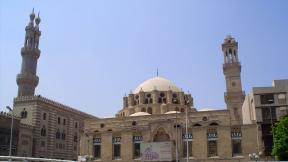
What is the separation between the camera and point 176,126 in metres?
47.5

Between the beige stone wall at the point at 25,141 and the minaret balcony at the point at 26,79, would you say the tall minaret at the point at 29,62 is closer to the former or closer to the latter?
the minaret balcony at the point at 26,79

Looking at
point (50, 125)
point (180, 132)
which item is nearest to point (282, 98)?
point (180, 132)

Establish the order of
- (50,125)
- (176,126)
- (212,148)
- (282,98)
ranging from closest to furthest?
(282,98)
(212,148)
(176,126)
(50,125)

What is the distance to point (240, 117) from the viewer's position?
54781 millimetres

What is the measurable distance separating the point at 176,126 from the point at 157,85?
18039 millimetres

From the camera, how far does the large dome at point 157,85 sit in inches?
2525

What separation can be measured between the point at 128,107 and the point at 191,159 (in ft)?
69.2

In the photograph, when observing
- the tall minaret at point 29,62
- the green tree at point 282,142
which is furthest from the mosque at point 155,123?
the green tree at point 282,142

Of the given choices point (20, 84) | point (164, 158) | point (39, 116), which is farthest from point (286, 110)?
point (20, 84)

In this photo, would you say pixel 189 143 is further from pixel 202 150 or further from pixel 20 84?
pixel 20 84

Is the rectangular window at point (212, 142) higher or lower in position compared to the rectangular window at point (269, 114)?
lower

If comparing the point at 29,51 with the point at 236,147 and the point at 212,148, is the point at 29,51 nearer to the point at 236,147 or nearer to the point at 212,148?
the point at 212,148

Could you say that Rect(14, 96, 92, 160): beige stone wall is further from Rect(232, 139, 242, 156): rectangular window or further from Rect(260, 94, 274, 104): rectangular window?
Rect(260, 94, 274, 104): rectangular window

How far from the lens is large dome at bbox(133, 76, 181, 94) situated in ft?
210
